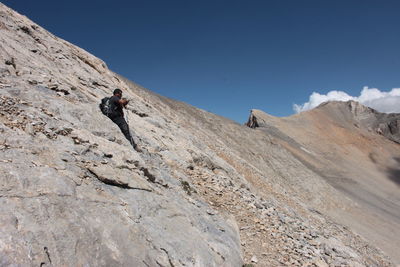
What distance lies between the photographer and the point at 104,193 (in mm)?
5215

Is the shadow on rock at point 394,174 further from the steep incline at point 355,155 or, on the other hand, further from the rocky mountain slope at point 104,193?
the rocky mountain slope at point 104,193

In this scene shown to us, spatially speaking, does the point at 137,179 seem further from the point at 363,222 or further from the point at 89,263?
the point at 363,222

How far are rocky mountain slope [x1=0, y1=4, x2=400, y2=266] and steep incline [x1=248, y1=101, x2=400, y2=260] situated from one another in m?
10.7

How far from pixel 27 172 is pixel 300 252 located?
823cm

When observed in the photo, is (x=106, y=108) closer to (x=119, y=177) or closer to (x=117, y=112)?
Result: (x=117, y=112)

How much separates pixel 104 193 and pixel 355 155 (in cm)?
5262

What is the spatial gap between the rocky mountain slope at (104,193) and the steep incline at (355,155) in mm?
10676

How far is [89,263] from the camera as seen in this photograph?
12.9 feet

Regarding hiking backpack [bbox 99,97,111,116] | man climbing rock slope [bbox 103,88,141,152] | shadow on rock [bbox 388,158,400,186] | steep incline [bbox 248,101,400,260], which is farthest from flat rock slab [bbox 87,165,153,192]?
shadow on rock [bbox 388,158,400,186]

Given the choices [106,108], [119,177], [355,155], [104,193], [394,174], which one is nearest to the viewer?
[104,193]

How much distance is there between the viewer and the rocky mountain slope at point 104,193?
13.1 feet

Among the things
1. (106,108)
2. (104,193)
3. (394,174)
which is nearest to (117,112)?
(106,108)

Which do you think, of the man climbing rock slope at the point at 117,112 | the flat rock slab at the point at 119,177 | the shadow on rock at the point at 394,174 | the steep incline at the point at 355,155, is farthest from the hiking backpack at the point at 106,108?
the shadow on rock at the point at 394,174

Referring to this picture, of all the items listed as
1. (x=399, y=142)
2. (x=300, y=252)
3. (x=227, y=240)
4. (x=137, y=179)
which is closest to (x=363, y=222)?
(x=300, y=252)
